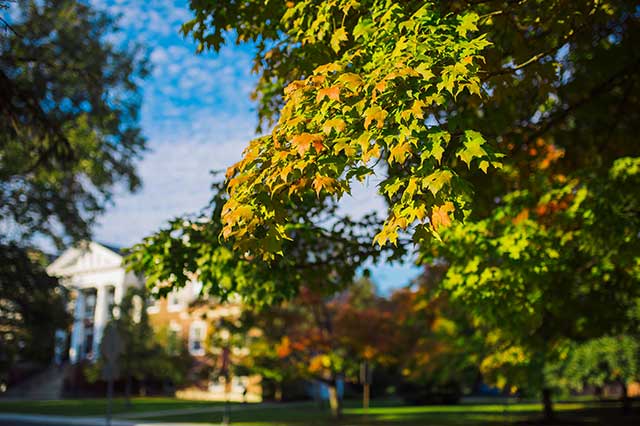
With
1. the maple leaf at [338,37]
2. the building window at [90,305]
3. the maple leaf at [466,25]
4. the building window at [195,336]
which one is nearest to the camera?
the maple leaf at [466,25]

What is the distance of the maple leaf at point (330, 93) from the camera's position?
4398mm

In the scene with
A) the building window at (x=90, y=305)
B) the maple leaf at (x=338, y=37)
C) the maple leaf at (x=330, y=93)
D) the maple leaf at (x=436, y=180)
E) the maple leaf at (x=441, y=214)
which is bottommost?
the maple leaf at (x=441, y=214)

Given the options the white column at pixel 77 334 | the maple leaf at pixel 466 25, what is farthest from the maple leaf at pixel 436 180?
the white column at pixel 77 334

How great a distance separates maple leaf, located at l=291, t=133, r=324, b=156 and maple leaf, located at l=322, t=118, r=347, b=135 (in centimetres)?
6

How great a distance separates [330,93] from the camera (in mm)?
4438

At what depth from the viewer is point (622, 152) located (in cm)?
1098

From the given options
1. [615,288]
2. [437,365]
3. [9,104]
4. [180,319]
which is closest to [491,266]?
[615,288]

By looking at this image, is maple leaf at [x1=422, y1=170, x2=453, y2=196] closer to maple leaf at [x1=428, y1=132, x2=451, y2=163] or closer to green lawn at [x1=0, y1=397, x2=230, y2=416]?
maple leaf at [x1=428, y1=132, x2=451, y2=163]

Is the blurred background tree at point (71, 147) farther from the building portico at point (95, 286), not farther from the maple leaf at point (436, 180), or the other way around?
the building portico at point (95, 286)

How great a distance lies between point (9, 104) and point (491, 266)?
6458mm

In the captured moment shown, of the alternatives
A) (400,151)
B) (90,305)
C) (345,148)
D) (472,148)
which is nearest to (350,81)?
(345,148)

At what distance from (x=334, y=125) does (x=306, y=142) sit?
24cm

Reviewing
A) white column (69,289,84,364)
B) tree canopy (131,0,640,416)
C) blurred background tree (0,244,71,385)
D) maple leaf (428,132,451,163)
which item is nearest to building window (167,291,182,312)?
white column (69,289,84,364)

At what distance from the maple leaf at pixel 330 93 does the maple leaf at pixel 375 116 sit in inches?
11.0
